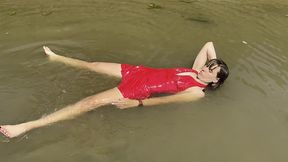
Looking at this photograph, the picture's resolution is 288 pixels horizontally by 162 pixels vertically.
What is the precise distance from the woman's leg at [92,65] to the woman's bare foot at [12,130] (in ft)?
4.90

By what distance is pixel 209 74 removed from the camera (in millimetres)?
5648

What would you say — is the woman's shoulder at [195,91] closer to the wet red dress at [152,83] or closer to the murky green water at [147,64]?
the wet red dress at [152,83]

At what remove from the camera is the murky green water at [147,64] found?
5180 mm

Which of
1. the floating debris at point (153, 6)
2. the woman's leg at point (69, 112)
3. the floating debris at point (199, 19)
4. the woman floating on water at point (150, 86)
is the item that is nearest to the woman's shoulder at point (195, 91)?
the woman floating on water at point (150, 86)

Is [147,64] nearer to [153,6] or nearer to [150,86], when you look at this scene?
[150,86]

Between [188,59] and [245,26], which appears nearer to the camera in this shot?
[188,59]

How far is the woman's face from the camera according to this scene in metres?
5.61

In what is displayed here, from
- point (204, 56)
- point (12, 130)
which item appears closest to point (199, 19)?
point (204, 56)

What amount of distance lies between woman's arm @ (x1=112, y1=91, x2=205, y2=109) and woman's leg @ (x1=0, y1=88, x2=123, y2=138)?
0.09 metres

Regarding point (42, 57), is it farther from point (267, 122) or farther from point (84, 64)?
point (267, 122)

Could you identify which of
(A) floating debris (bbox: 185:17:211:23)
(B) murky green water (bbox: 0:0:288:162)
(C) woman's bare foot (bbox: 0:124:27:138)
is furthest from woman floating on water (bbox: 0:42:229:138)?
(A) floating debris (bbox: 185:17:211:23)

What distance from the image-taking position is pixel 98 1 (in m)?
8.40

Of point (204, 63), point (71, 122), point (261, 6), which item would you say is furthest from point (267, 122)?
point (261, 6)

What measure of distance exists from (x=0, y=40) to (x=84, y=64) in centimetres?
160
